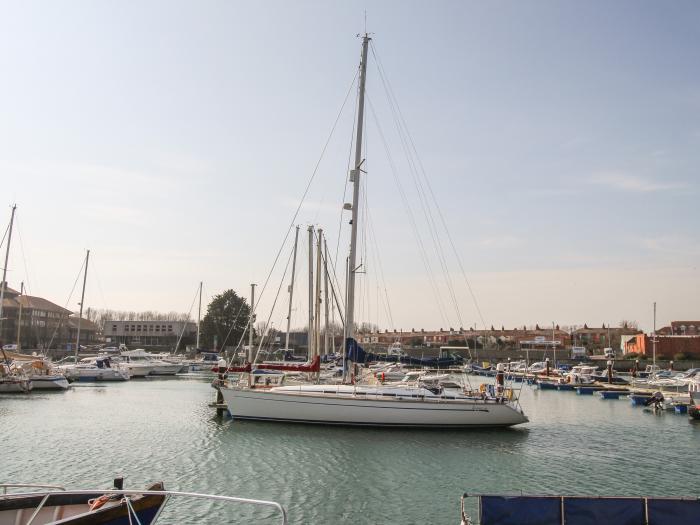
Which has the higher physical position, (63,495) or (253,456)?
(63,495)

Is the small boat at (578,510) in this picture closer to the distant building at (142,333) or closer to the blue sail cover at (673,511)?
the blue sail cover at (673,511)

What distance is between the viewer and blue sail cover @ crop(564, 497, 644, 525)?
10.1 meters

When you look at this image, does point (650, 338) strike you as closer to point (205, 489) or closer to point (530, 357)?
point (530, 357)

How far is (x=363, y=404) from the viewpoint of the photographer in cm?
2941

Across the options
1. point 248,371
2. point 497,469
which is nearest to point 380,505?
point 497,469

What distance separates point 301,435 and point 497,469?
10.0m

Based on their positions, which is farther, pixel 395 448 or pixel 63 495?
pixel 395 448

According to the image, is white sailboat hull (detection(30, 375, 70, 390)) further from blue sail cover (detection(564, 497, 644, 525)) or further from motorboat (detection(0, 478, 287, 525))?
blue sail cover (detection(564, 497, 644, 525))

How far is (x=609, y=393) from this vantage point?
5266 centimetres

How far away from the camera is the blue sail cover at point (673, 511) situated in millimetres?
10023

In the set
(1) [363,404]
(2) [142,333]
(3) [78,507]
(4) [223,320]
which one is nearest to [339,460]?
(1) [363,404]

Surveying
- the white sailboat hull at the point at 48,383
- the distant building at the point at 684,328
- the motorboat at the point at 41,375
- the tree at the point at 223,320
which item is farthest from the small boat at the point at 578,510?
the distant building at the point at 684,328

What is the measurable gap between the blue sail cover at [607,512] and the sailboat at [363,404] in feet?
64.2

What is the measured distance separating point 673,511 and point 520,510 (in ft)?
8.87
